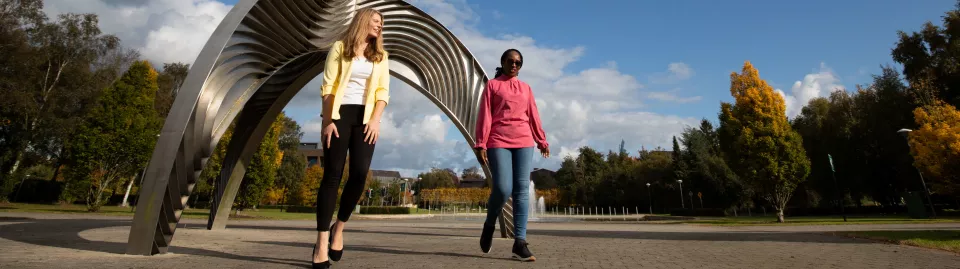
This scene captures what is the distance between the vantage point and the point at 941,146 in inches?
709

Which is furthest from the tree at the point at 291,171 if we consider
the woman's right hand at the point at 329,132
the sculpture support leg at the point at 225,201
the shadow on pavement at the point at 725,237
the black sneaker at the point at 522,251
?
the woman's right hand at the point at 329,132

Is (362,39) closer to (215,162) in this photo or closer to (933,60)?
(215,162)

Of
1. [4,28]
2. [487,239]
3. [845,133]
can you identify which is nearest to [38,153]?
[4,28]

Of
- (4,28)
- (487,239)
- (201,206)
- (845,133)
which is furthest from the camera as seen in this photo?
(201,206)

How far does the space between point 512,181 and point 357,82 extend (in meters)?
1.62

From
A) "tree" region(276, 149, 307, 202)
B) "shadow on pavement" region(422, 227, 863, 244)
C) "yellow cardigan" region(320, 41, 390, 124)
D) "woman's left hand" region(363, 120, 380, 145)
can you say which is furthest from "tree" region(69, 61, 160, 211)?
"woman's left hand" region(363, 120, 380, 145)

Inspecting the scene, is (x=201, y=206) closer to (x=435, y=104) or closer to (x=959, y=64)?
(x=435, y=104)

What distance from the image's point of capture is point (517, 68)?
457 centimetres

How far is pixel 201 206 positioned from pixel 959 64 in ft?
192

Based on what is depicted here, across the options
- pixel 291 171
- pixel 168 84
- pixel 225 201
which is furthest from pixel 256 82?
Result: pixel 291 171

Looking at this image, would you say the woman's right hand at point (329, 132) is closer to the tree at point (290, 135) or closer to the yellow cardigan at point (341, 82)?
the yellow cardigan at point (341, 82)

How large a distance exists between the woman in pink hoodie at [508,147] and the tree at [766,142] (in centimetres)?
2255

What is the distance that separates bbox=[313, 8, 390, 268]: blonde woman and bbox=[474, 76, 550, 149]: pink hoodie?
97 centimetres

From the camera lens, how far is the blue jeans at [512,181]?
419 cm
